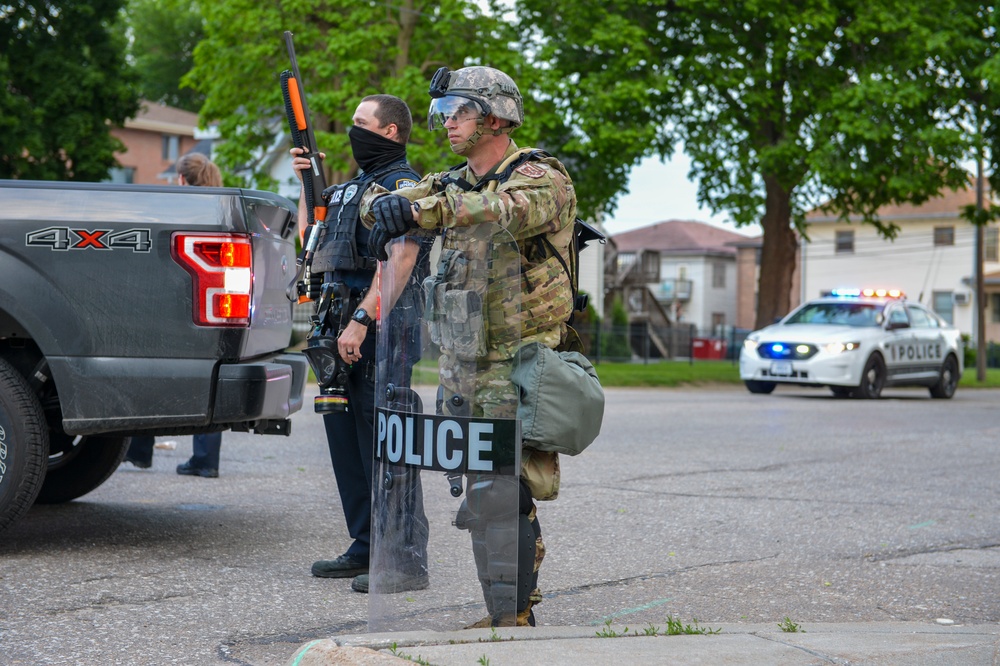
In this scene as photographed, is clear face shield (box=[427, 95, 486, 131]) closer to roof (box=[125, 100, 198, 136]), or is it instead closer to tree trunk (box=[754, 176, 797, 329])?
tree trunk (box=[754, 176, 797, 329])

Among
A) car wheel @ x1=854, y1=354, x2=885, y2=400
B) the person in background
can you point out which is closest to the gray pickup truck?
the person in background

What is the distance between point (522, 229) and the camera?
3.63 metres

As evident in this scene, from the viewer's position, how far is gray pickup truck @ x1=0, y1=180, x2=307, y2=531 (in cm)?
505

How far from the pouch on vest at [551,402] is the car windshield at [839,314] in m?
16.2

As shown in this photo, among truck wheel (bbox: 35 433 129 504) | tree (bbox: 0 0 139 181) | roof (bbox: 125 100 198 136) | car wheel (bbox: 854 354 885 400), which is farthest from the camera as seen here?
roof (bbox: 125 100 198 136)

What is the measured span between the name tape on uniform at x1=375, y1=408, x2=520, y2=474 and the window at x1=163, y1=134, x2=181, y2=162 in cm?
5323

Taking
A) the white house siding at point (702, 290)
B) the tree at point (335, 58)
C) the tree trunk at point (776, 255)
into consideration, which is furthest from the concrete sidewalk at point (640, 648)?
the white house siding at point (702, 290)

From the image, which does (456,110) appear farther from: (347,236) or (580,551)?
(580,551)

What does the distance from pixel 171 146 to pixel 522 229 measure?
177 feet

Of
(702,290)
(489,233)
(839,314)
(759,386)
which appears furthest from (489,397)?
(702,290)

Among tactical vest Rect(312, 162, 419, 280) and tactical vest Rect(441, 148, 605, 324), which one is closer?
tactical vest Rect(441, 148, 605, 324)

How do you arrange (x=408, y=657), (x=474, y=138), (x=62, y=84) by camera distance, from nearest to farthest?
(x=408, y=657) < (x=474, y=138) < (x=62, y=84)

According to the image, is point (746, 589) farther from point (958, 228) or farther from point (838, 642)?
point (958, 228)

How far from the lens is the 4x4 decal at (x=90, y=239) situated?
16.6ft
